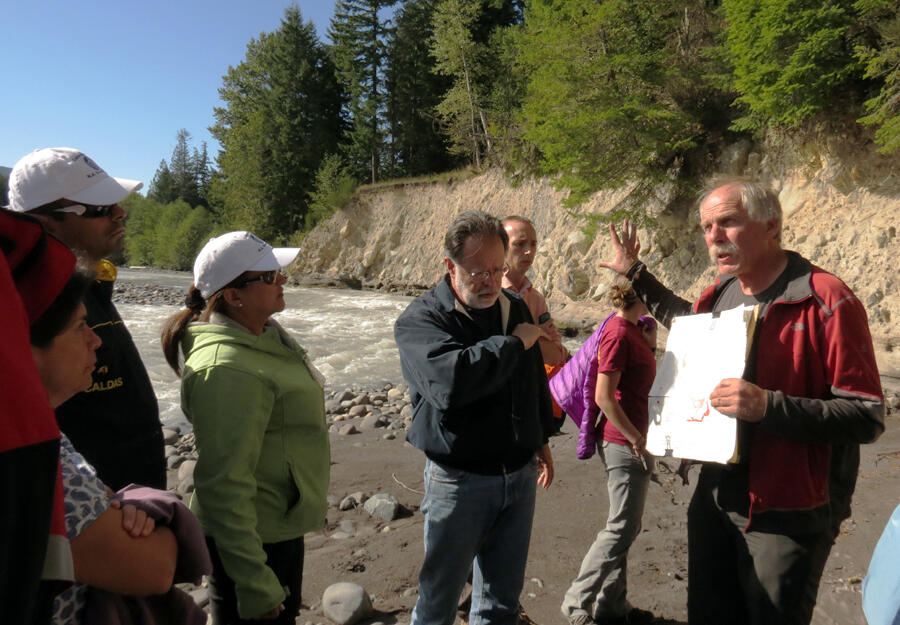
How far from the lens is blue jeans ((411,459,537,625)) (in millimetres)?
2303

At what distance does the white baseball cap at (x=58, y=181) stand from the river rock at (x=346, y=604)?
2.48 m

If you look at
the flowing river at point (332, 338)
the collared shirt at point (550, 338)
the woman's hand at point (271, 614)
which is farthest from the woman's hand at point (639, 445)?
the flowing river at point (332, 338)

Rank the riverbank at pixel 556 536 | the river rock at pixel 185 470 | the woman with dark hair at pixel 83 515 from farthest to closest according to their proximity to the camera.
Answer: the river rock at pixel 185 470
the riverbank at pixel 556 536
the woman with dark hair at pixel 83 515

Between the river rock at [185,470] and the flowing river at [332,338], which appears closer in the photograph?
the river rock at [185,470]

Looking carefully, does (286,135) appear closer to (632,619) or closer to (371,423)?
(371,423)

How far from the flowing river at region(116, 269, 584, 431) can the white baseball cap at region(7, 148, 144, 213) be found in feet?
22.2

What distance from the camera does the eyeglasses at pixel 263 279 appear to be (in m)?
2.30

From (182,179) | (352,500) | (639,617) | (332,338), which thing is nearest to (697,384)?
(639,617)

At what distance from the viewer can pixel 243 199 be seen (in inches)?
1722

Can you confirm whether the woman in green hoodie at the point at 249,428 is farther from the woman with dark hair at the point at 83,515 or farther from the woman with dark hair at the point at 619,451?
the woman with dark hair at the point at 619,451

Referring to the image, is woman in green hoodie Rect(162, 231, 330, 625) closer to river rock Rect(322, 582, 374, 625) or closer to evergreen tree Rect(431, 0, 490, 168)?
river rock Rect(322, 582, 374, 625)

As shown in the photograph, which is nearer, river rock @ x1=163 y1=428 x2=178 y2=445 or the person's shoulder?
the person's shoulder

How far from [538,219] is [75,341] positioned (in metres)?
23.8

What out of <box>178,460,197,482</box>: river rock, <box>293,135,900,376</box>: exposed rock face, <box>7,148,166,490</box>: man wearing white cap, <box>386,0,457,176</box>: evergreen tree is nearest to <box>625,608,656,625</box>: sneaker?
<box>7,148,166,490</box>: man wearing white cap
